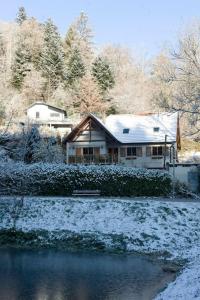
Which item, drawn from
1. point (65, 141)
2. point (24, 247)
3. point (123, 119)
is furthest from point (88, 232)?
point (123, 119)

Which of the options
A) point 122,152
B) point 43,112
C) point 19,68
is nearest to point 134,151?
point 122,152

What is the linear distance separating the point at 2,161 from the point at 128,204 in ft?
34.7

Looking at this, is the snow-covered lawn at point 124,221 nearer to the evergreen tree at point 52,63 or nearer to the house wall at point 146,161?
the house wall at point 146,161

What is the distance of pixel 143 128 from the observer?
145 feet

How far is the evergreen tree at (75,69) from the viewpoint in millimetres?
60125

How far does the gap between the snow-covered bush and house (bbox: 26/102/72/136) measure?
20.7 metres

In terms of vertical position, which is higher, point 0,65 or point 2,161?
point 0,65

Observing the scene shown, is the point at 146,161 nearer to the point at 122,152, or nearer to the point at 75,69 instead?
the point at 122,152

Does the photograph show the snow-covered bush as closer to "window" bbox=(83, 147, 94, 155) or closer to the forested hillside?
"window" bbox=(83, 147, 94, 155)

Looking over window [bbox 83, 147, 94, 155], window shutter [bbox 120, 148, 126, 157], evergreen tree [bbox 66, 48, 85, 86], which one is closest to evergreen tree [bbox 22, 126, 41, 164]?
window [bbox 83, 147, 94, 155]

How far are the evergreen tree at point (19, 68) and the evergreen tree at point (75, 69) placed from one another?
5687 millimetres

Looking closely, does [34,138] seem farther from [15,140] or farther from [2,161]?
[2,161]

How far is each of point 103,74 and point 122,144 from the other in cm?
1958

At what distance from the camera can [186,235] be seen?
64.8 ft
